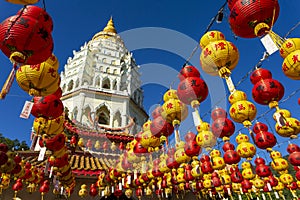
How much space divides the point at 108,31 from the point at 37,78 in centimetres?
2657

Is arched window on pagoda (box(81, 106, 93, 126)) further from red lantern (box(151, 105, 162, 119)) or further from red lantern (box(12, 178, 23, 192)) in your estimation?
red lantern (box(151, 105, 162, 119))

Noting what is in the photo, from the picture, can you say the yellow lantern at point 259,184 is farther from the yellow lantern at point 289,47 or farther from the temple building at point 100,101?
the yellow lantern at point 289,47

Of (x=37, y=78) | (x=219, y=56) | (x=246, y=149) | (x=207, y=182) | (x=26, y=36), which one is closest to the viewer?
(x=26, y=36)

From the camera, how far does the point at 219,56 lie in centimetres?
362

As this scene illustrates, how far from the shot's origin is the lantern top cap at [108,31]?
2647 centimetres

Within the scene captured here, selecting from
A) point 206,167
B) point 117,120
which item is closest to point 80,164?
point 206,167

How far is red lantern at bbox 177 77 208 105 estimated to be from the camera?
425 cm

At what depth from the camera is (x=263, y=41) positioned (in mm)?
3025

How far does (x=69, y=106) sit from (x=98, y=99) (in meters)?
2.68

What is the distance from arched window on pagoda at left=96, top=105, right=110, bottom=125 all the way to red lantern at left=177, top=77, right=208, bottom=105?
1517cm

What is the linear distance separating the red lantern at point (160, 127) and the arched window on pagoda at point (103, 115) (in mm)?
13910

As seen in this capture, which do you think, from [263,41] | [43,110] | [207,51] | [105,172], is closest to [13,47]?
[43,110]

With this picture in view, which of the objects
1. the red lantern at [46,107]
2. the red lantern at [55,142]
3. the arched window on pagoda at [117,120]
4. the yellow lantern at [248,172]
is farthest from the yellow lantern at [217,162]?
the arched window on pagoda at [117,120]

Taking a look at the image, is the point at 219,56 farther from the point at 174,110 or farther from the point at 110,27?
the point at 110,27
